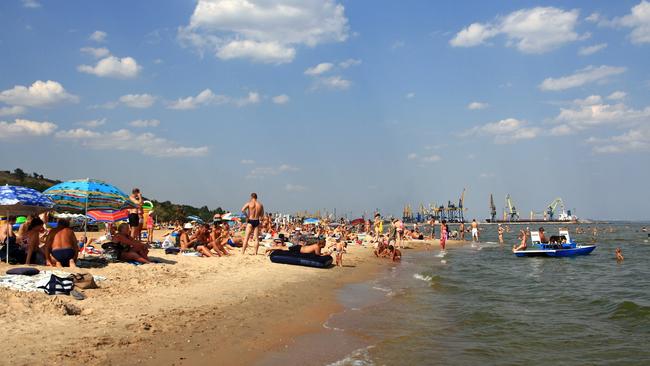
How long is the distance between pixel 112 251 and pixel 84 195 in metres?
1.44

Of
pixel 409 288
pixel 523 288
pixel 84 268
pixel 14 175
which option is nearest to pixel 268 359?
pixel 84 268

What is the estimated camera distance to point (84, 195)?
10680 mm

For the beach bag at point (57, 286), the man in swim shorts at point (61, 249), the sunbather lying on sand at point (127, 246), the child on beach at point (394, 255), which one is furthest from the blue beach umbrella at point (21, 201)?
the child on beach at point (394, 255)

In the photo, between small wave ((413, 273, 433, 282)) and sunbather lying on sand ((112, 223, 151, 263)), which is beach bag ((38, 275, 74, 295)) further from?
small wave ((413, 273, 433, 282))

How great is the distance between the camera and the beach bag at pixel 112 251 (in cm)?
1055

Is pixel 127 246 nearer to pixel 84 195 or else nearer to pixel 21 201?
pixel 84 195

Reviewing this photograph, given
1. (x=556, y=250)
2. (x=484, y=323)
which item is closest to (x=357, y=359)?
(x=484, y=323)

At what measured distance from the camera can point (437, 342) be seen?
691 centimetres

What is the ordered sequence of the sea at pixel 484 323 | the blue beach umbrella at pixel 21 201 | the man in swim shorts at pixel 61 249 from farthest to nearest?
the man in swim shorts at pixel 61 249, the blue beach umbrella at pixel 21 201, the sea at pixel 484 323

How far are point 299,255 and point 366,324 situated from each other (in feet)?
22.1

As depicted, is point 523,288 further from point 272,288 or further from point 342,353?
point 342,353

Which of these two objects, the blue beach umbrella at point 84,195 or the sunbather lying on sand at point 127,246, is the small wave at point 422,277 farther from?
the blue beach umbrella at point 84,195

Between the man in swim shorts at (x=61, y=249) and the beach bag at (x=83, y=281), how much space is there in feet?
6.00

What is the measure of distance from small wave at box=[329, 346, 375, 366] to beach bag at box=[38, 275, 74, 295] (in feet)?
13.5
